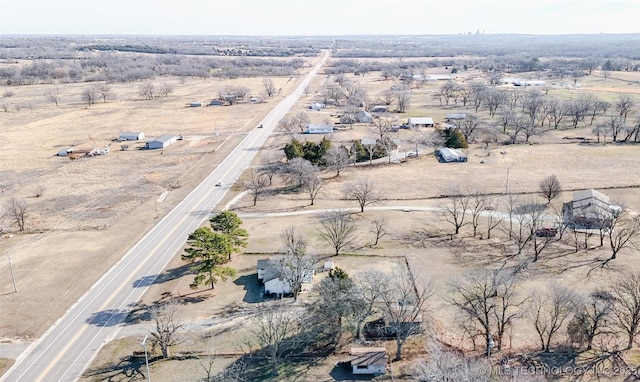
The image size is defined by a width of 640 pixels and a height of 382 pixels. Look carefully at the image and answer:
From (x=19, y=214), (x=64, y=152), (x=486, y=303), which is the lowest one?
(x=486, y=303)

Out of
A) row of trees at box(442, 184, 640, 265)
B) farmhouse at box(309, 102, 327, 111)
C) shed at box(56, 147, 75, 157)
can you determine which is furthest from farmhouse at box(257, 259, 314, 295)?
farmhouse at box(309, 102, 327, 111)

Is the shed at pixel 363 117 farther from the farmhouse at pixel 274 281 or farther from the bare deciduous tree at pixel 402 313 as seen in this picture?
the bare deciduous tree at pixel 402 313

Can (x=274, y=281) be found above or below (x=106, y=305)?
above

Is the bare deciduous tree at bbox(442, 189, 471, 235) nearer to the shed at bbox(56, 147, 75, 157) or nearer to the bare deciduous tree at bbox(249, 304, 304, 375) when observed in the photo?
the bare deciduous tree at bbox(249, 304, 304, 375)

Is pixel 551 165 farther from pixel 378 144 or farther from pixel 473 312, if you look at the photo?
pixel 473 312

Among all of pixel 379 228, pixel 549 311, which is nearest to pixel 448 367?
pixel 549 311

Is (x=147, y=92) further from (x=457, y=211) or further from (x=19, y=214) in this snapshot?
(x=457, y=211)

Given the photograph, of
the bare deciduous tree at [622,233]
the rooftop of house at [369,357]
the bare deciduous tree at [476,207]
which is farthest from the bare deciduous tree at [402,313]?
the bare deciduous tree at [622,233]
